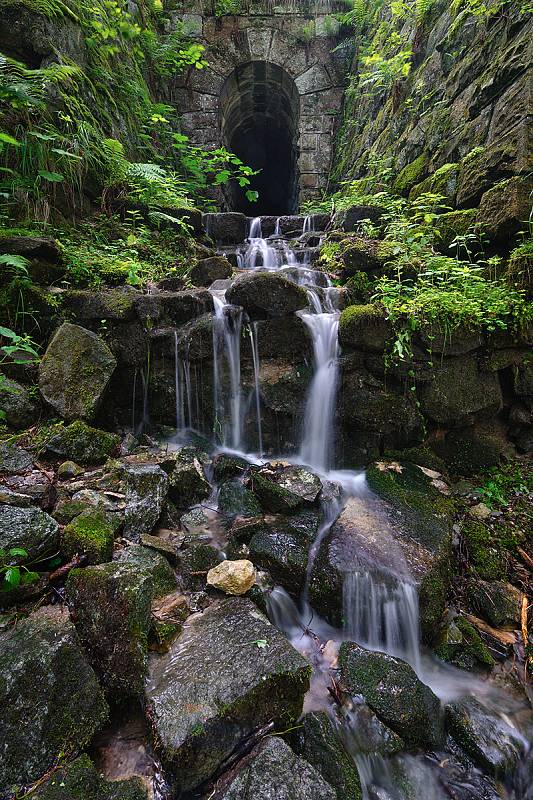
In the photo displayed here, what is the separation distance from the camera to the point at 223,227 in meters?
8.39

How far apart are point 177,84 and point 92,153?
760 centimetres

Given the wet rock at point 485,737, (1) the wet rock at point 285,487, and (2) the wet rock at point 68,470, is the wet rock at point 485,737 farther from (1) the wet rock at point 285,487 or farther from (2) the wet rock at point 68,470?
(2) the wet rock at point 68,470

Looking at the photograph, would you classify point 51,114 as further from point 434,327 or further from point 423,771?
point 423,771

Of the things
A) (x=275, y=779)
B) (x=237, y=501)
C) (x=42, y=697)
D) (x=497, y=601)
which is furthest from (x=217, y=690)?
(x=497, y=601)

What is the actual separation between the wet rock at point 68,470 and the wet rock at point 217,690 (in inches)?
60.4

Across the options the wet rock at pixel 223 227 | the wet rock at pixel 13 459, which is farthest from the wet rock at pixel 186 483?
the wet rock at pixel 223 227

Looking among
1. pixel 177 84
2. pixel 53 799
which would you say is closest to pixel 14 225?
pixel 53 799

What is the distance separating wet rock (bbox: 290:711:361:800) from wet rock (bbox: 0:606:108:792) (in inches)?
43.2

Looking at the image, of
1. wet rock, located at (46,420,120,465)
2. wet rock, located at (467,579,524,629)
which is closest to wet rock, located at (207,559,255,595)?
wet rock, located at (46,420,120,465)

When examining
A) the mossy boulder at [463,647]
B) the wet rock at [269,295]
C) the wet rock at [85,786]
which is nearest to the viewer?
the wet rock at [85,786]

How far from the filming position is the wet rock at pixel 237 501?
11.5ft

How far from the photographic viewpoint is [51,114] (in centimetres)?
477

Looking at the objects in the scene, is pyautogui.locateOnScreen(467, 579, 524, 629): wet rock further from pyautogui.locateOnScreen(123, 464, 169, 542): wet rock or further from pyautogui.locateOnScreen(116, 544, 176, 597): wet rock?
pyautogui.locateOnScreen(123, 464, 169, 542): wet rock

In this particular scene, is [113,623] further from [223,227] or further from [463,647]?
[223,227]
